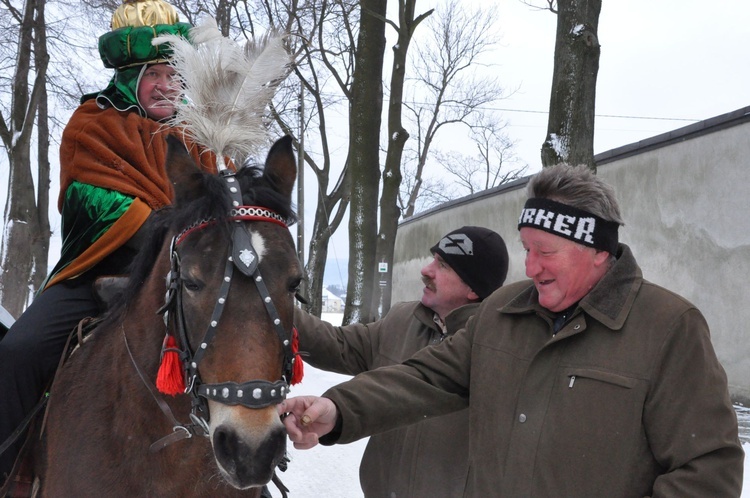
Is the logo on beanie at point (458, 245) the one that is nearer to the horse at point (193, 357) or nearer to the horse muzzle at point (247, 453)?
the horse at point (193, 357)

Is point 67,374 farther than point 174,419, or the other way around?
point 67,374

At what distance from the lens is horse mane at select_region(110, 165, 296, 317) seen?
2.51m

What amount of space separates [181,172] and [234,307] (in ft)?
→ 2.09

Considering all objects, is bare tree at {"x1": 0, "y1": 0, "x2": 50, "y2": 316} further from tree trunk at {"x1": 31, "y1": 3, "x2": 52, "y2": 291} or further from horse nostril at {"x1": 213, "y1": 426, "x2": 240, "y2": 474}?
horse nostril at {"x1": 213, "y1": 426, "x2": 240, "y2": 474}

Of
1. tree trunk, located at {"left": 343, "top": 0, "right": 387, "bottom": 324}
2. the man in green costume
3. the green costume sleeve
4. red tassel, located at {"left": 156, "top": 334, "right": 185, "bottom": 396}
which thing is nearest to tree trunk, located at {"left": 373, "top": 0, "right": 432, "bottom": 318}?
tree trunk, located at {"left": 343, "top": 0, "right": 387, "bottom": 324}

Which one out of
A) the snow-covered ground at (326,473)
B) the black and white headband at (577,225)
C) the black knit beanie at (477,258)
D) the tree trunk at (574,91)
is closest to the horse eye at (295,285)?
the black and white headband at (577,225)

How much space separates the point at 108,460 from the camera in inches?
106

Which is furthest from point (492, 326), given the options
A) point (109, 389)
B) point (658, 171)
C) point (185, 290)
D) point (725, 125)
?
point (658, 171)

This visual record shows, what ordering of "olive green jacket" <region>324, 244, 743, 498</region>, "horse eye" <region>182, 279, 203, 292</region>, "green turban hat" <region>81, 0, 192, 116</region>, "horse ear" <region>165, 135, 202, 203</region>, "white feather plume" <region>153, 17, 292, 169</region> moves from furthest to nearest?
"green turban hat" <region>81, 0, 192, 116</region>, "white feather plume" <region>153, 17, 292, 169</region>, "horse ear" <region>165, 135, 202, 203</region>, "horse eye" <region>182, 279, 203, 292</region>, "olive green jacket" <region>324, 244, 743, 498</region>

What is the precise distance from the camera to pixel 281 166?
2.82 meters

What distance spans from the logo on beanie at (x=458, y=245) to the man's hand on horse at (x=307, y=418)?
4.40 feet

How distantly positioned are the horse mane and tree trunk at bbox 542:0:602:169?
4.30 metres

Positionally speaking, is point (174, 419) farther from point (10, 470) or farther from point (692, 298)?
point (692, 298)

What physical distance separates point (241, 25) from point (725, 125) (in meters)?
12.9
